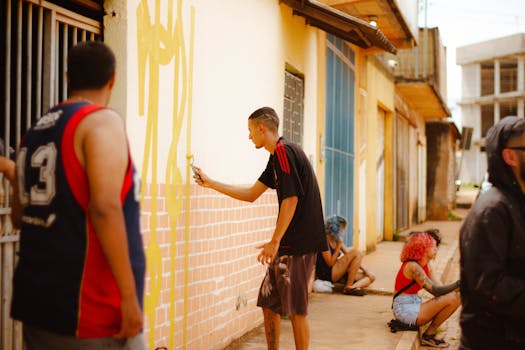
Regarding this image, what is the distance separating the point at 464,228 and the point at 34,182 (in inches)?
65.1

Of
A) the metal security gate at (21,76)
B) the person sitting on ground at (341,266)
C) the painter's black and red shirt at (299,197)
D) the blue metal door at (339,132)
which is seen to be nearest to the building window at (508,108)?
the blue metal door at (339,132)

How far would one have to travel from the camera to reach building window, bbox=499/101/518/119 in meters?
50.3

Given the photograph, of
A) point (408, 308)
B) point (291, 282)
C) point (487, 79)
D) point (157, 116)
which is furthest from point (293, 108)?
point (487, 79)

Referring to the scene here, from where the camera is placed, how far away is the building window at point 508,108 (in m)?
50.3

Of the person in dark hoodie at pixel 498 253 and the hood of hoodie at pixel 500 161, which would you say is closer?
the person in dark hoodie at pixel 498 253

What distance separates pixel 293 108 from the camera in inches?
291

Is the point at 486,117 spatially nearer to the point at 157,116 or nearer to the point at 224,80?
the point at 224,80

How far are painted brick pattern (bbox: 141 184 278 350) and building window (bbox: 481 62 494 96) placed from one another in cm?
4870

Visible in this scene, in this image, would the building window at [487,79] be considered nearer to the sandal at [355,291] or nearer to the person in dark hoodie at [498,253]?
the sandal at [355,291]

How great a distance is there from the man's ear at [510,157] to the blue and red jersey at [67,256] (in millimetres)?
1499

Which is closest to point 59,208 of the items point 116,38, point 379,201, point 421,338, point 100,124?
point 100,124

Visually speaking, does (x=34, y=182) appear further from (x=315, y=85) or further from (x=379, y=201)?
(x=379, y=201)

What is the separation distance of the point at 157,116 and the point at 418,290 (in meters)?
3.14

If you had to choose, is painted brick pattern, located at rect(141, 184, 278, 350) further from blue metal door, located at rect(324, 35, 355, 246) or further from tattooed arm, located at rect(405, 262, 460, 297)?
blue metal door, located at rect(324, 35, 355, 246)
